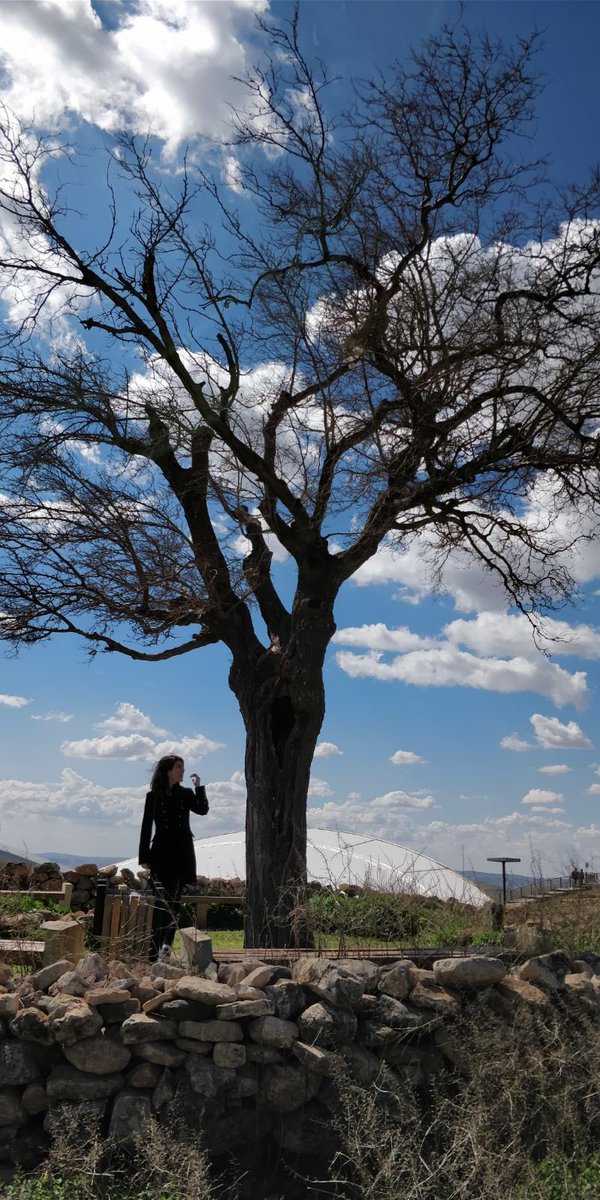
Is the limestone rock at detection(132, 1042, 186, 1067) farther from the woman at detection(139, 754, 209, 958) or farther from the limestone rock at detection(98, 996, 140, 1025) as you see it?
the woman at detection(139, 754, 209, 958)

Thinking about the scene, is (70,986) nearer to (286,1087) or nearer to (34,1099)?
(34,1099)

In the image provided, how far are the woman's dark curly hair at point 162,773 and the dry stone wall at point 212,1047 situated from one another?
8.28 feet

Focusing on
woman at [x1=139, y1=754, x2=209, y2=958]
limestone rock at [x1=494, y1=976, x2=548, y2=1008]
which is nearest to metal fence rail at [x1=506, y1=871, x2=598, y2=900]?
limestone rock at [x1=494, y1=976, x2=548, y2=1008]

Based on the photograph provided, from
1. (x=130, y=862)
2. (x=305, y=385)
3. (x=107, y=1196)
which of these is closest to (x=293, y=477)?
(x=305, y=385)

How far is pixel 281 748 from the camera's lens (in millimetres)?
10492

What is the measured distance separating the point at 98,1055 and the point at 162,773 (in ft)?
10.9

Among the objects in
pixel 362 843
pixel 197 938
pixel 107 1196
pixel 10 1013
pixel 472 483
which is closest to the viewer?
pixel 107 1196

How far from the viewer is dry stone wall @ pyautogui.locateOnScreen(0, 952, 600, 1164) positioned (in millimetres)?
5148

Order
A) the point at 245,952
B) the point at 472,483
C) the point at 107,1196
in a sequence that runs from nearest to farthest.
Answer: the point at 107,1196, the point at 245,952, the point at 472,483

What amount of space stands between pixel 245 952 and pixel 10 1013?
6.04 ft

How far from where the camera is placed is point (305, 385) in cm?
→ 1102

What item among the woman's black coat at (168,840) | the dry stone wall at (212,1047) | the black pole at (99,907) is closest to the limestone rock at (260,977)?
the dry stone wall at (212,1047)

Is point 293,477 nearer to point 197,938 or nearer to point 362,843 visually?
point 197,938

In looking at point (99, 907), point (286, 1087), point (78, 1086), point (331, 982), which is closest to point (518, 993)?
point (331, 982)
